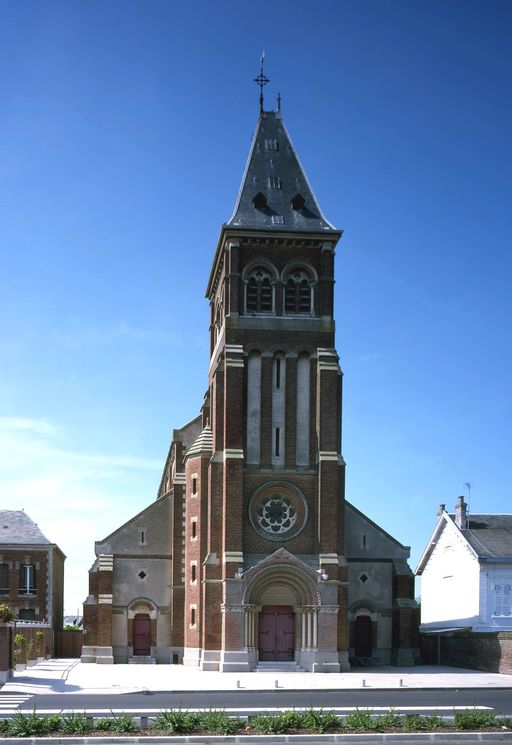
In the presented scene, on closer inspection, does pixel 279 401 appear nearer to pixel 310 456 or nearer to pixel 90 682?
pixel 310 456

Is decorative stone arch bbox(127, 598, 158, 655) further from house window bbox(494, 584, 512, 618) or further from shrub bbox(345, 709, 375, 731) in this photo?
shrub bbox(345, 709, 375, 731)

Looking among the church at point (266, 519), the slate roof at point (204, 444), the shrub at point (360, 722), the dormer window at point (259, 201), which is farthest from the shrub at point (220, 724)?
the dormer window at point (259, 201)

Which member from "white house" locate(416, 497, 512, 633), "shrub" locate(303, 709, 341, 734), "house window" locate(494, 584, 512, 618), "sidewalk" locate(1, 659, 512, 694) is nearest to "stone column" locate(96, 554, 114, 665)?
"sidewalk" locate(1, 659, 512, 694)

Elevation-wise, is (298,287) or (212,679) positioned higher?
(298,287)

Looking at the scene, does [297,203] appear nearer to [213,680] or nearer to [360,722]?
[213,680]

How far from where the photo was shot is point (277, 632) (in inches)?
1889

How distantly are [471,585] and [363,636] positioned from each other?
24.7 feet

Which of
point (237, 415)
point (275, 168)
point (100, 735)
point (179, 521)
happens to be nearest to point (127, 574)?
point (179, 521)

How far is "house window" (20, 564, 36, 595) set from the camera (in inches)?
2464

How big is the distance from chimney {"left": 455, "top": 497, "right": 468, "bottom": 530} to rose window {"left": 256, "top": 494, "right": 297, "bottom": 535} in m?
13.3

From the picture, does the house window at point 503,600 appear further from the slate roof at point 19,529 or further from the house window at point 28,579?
the house window at point 28,579

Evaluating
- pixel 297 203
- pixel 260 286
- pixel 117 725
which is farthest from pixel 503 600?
pixel 117 725

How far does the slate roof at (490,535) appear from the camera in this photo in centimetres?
5488

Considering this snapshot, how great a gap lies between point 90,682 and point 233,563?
10902 millimetres
